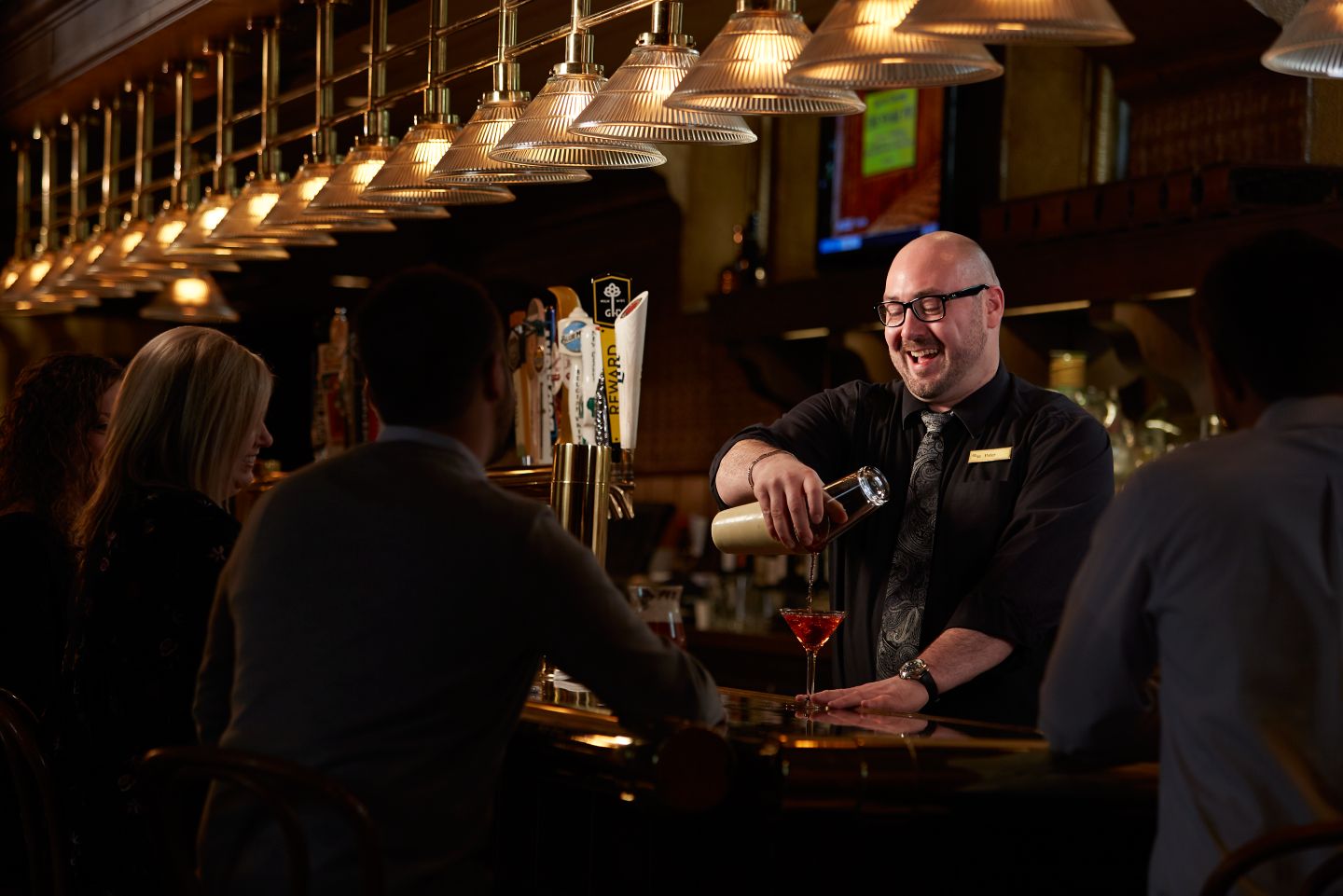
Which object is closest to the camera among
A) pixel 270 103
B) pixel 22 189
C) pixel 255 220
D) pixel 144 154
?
pixel 255 220

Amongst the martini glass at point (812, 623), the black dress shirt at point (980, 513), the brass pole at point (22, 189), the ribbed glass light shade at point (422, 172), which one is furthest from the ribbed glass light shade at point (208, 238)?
the brass pole at point (22, 189)

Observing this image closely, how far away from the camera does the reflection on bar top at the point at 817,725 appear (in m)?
1.83

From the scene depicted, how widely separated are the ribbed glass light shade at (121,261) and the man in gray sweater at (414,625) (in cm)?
329

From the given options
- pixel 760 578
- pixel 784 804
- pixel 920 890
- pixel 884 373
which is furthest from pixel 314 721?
pixel 760 578

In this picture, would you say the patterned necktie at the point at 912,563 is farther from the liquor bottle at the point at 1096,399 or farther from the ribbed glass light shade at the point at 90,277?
the ribbed glass light shade at the point at 90,277

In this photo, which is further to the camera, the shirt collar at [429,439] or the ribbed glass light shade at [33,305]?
the ribbed glass light shade at [33,305]

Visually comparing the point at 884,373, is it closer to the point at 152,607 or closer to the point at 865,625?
the point at 865,625

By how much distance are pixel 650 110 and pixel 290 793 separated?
1262mm

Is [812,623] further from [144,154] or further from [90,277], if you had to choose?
[144,154]

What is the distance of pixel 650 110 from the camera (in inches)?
97.2

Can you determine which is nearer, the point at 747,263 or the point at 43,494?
the point at 43,494

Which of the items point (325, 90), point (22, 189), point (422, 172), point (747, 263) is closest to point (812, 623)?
point (422, 172)

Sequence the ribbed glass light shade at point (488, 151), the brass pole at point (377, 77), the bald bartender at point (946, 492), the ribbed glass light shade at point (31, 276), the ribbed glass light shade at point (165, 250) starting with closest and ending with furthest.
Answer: the bald bartender at point (946, 492) < the ribbed glass light shade at point (488, 151) < the brass pole at point (377, 77) < the ribbed glass light shade at point (165, 250) < the ribbed glass light shade at point (31, 276)

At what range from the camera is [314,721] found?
1.69m
